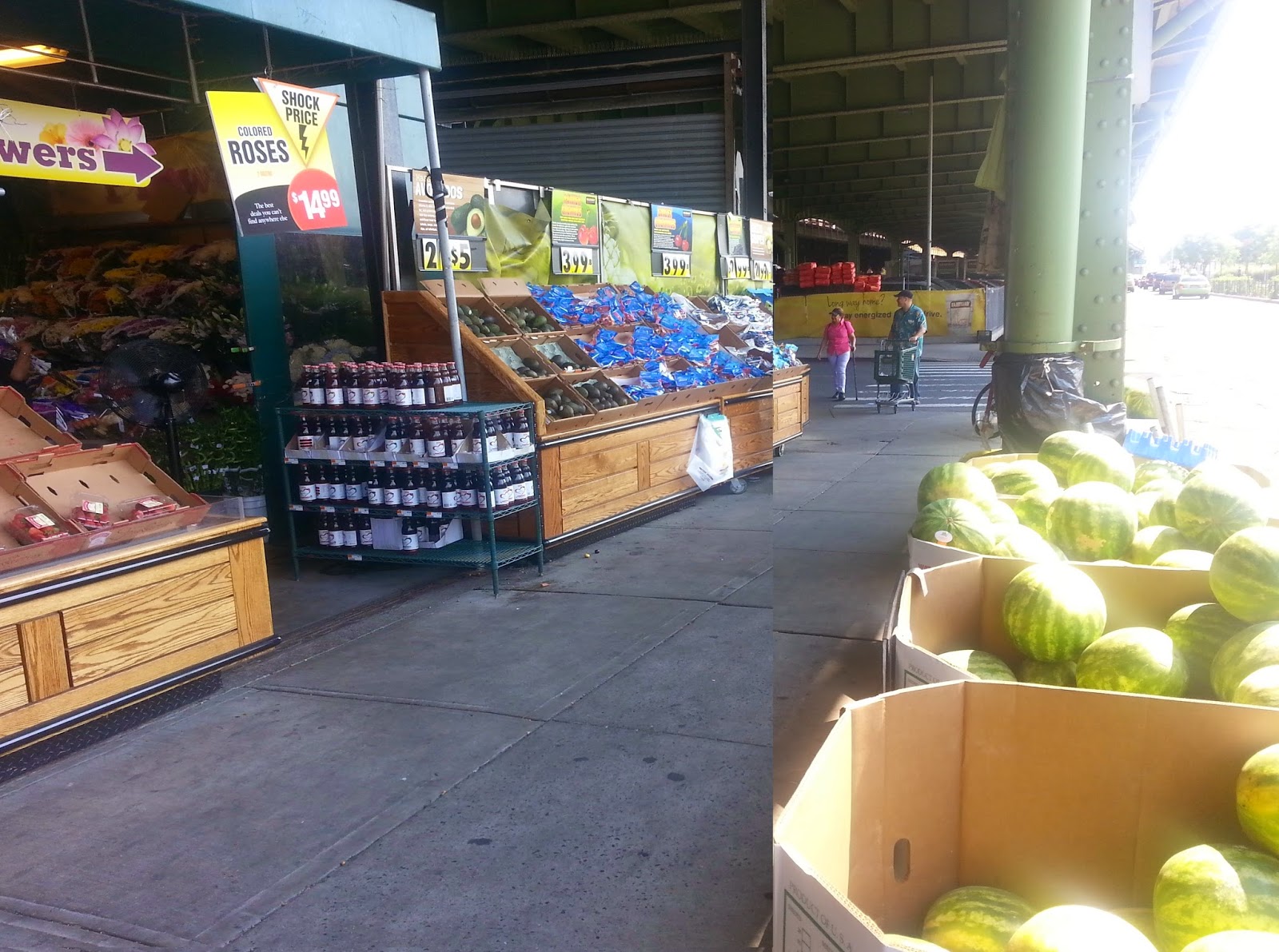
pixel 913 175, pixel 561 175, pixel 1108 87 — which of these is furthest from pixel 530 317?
pixel 913 175

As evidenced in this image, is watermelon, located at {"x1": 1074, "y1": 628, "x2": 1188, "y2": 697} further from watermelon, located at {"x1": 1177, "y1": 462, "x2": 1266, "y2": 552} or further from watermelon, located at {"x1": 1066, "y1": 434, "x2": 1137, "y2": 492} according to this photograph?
watermelon, located at {"x1": 1066, "y1": 434, "x2": 1137, "y2": 492}

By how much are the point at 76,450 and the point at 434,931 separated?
A: 328 cm

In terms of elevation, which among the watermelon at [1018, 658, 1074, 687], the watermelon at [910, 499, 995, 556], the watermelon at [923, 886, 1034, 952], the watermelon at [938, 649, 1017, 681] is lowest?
the watermelon at [923, 886, 1034, 952]

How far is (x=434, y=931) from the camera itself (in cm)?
291

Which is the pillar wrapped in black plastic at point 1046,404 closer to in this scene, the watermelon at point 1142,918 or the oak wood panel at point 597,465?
the watermelon at point 1142,918

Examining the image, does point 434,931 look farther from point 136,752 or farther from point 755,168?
point 755,168

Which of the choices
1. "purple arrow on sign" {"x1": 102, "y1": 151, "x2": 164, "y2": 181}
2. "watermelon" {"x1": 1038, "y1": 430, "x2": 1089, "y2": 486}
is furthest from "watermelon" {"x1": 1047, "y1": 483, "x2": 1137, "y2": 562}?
"purple arrow on sign" {"x1": 102, "y1": 151, "x2": 164, "y2": 181}

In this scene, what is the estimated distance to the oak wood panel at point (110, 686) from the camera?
13.0ft

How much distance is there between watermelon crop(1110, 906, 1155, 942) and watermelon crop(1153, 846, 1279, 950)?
10 cm

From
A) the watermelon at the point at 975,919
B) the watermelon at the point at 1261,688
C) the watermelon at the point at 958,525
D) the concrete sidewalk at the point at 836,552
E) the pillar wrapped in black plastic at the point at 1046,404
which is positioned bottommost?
the concrete sidewalk at the point at 836,552

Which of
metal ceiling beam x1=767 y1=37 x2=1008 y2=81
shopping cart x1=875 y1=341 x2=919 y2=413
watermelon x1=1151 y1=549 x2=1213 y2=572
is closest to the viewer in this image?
watermelon x1=1151 y1=549 x2=1213 y2=572

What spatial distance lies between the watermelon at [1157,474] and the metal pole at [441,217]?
447 centimetres

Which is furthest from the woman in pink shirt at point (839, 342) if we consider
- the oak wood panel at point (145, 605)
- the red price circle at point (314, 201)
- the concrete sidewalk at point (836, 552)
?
the oak wood panel at point (145, 605)

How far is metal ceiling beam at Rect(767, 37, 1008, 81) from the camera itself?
682 inches
